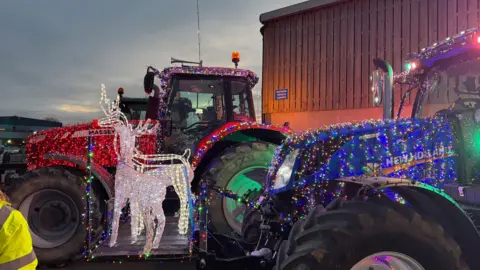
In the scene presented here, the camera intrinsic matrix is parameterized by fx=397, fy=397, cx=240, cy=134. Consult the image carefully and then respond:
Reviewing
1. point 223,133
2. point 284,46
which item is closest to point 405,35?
point 284,46

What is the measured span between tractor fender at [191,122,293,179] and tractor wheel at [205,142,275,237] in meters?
0.19

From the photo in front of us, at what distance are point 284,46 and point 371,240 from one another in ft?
32.2

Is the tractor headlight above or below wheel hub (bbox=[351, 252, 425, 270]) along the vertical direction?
above

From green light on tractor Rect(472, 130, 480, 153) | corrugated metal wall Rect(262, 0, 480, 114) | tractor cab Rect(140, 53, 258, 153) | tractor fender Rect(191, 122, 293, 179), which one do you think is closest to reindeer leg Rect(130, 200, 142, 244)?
tractor fender Rect(191, 122, 293, 179)

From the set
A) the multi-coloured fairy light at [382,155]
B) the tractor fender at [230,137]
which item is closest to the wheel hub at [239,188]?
the tractor fender at [230,137]

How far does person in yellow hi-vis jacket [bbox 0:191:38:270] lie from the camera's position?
5.84ft

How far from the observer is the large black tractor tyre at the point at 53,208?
4.46 m

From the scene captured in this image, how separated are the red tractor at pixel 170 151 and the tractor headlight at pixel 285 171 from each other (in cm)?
104

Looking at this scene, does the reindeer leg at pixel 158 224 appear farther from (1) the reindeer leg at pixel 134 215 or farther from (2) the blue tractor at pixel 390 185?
(2) the blue tractor at pixel 390 185

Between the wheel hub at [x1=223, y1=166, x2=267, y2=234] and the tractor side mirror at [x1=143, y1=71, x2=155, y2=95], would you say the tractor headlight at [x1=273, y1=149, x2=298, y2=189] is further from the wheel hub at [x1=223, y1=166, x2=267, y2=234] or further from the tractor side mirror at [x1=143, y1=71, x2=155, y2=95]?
the tractor side mirror at [x1=143, y1=71, x2=155, y2=95]

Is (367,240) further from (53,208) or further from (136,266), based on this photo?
(53,208)

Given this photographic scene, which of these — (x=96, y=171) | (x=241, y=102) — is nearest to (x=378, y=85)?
(x=241, y=102)

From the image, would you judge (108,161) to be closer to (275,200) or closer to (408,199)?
(275,200)

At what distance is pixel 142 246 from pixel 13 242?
2273 mm
